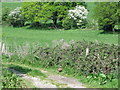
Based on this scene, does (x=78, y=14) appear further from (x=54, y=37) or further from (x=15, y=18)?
(x=54, y=37)

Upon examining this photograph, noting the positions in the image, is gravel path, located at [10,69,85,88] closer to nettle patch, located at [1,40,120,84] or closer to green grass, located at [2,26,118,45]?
nettle patch, located at [1,40,120,84]

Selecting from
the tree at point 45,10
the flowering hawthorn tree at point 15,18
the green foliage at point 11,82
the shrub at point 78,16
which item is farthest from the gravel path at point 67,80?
the flowering hawthorn tree at point 15,18

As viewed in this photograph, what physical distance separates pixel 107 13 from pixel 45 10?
1108cm

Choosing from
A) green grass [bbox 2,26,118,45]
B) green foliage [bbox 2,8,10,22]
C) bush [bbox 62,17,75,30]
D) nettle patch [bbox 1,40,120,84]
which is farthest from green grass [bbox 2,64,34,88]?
green foliage [bbox 2,8,10,22]

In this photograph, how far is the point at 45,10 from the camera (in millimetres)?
36750

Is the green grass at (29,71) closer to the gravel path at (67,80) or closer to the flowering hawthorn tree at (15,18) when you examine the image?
the gravel path at (67,80)

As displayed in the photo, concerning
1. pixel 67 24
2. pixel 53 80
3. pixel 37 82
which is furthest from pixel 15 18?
pixel 37 82

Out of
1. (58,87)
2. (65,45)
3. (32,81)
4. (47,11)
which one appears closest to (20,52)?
(65,45)

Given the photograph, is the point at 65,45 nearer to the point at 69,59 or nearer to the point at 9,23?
the point at 69,59

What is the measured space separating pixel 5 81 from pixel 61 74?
8.78ft

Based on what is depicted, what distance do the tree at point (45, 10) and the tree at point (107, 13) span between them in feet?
27.6

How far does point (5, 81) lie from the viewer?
343 inches

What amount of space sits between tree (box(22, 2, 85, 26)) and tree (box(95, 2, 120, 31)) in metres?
8.41

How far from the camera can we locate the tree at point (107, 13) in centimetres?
2756
